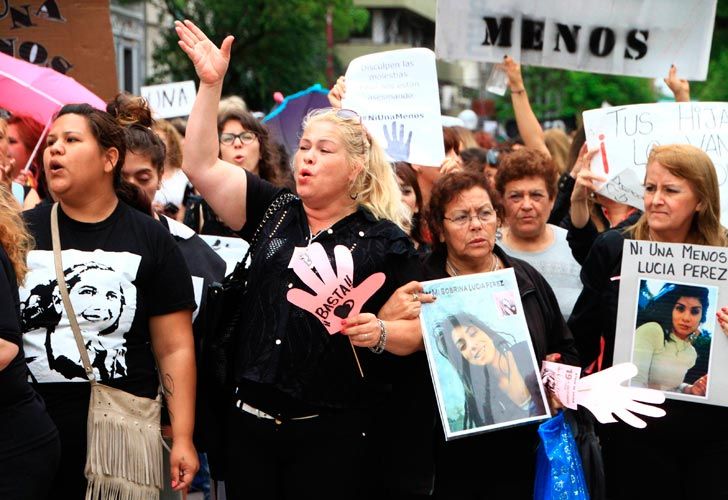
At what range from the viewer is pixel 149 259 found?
369 cm

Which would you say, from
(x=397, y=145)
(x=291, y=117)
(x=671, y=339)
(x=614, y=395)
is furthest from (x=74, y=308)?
(x=291, y=117)

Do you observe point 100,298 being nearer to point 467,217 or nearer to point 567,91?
point 467,217

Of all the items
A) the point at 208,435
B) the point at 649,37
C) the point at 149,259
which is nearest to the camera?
the point at 149,259

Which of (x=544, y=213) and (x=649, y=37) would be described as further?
(x=649, y=37)

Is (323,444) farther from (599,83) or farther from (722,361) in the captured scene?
(599,83)

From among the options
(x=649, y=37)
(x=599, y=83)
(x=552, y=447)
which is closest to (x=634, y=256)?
(x=552, y=447)

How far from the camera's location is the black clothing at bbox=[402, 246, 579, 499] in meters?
4.12

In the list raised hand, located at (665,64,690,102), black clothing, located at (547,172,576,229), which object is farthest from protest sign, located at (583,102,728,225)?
raised hand, located at (665,64,690,102)

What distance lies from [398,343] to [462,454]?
64cm

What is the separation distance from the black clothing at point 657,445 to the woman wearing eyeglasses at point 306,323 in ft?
3.12

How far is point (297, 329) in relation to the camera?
145 inches

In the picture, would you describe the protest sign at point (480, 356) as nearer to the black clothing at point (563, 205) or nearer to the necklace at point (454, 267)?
the necklace at point (454, 267)

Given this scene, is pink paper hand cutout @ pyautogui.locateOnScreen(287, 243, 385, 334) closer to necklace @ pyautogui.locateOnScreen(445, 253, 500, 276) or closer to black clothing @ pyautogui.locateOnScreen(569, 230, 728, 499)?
necklace @ pyautogui.locateOnScreen(445, 253, 500, 276)

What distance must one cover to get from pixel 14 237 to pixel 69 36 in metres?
3.69
